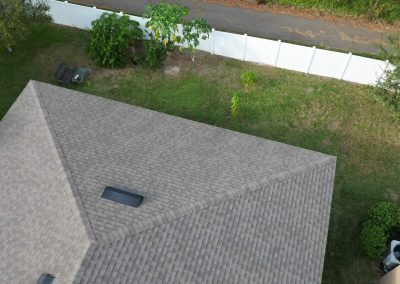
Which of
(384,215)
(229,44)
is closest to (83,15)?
(229,44)

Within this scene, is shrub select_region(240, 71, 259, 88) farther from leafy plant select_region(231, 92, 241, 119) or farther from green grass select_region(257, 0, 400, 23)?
green grass select_region(257, 0, 400, 23)

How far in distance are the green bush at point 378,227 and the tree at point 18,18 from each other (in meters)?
20.2

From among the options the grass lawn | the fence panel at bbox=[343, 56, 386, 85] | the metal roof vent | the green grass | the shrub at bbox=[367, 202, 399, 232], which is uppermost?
the green grass

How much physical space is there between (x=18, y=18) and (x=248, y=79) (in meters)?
12.9

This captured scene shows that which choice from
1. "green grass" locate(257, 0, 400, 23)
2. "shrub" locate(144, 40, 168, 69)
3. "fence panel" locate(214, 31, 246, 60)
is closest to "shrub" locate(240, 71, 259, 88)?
"fence panel" locate(214, 31, 246, 60)

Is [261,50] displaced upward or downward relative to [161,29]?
downward

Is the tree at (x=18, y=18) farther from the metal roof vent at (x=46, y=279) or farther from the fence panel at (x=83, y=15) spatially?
the metal roof vent at (x=46, y=279)

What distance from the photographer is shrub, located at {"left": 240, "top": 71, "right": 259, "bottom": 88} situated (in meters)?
23.2

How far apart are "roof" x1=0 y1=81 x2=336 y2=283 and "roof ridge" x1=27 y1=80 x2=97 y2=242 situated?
4 centimetres

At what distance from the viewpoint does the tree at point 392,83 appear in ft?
67.0

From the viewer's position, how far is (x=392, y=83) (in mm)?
20766

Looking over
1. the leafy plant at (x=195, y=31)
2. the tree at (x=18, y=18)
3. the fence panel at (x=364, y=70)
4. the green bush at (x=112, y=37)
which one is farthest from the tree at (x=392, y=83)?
the tree at (x=18, y=18)

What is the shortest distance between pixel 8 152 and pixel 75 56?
429 inches

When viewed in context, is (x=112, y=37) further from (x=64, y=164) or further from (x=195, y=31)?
(x=64, y=164)
